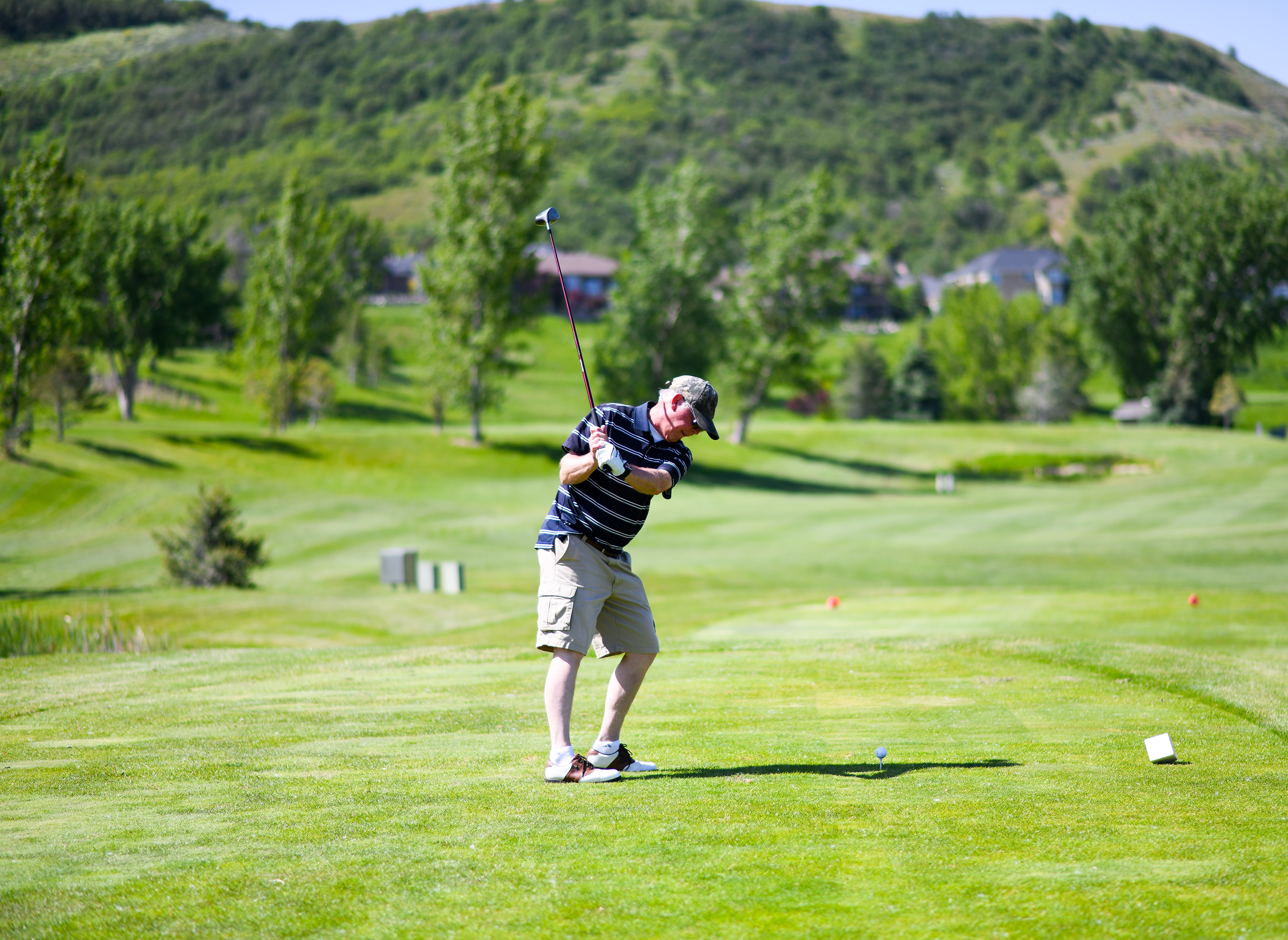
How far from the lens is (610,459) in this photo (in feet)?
22.7

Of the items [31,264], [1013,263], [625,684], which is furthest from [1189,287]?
[1013,263]

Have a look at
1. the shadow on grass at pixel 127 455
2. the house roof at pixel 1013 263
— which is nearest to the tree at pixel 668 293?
the shadow on grass at pixel 127 455

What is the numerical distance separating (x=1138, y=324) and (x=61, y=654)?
96682mm

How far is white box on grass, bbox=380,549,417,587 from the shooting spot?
28.1m

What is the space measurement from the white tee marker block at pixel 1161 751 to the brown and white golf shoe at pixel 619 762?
3.34 metres

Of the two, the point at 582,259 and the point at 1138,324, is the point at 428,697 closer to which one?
the point at 1138,324

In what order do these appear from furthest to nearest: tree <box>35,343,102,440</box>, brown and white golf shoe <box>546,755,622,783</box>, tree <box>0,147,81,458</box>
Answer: tree <box>35,343,102,440</box>
tree <box>0,147,81,458</box>
brown and white golf shoe <box>546,755,622,783</box>

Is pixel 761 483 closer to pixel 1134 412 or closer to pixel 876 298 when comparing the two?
pixel 1134 412

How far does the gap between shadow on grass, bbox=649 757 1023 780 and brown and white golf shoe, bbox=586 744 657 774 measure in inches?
4.1

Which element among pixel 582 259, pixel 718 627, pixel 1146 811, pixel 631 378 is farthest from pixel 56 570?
pixel 582 259

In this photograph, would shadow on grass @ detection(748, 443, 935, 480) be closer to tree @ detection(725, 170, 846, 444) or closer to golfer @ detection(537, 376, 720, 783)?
tree @ detection(725, 170, 846, 444)

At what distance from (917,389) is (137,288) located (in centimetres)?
6978

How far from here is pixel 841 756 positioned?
791 cm

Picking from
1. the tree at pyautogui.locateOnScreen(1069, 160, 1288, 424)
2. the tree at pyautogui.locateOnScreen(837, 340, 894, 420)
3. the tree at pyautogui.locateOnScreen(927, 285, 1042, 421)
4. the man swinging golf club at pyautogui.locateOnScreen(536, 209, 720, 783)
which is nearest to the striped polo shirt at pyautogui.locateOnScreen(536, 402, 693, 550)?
the man swinging golf club at pyautogui.locateOnScreen(536, 209, 720, 783)
